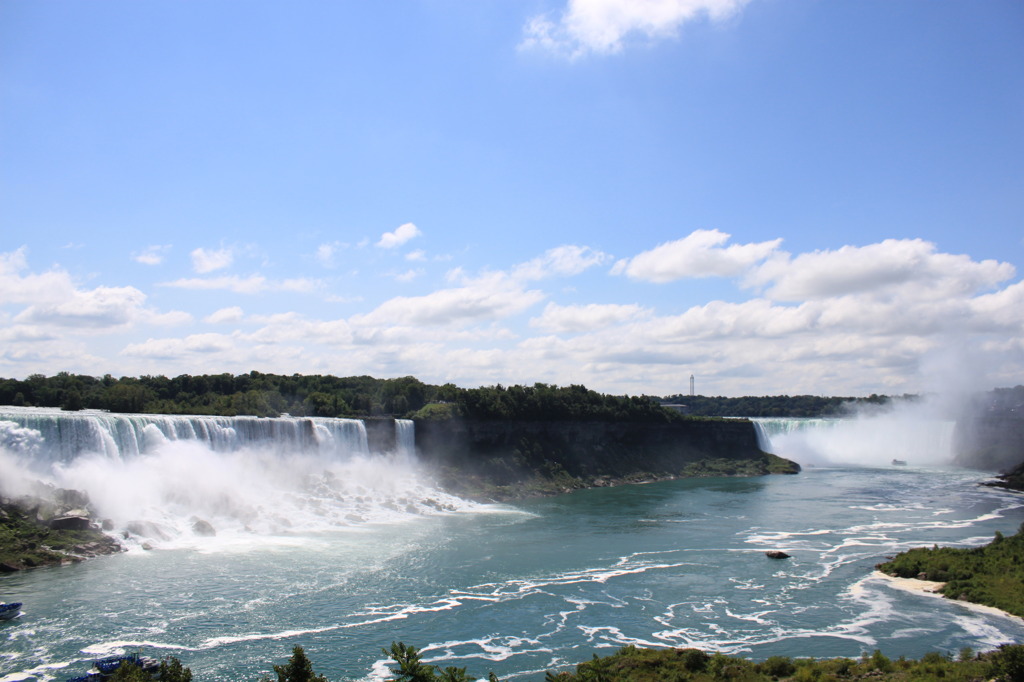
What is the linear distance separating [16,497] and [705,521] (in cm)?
4254

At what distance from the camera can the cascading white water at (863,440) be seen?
350 feet

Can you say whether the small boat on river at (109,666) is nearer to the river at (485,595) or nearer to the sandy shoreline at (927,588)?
the river at (485,595)

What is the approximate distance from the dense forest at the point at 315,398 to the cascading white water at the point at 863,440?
1124 inches

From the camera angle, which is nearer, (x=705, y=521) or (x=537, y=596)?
(x=537, y=596)

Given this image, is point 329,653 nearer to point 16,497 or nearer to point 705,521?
point 16,497

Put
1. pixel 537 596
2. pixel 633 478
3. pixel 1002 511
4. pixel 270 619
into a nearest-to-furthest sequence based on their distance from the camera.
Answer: pixel 270 619 < pixel 537 596 < pixel 1002 511 < pixel 633 478

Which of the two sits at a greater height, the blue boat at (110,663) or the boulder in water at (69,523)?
the boulder in water at (69,523)

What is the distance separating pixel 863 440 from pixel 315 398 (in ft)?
292

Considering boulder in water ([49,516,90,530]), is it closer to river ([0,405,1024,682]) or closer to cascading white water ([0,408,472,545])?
cascading white water ([0,408,472,545])

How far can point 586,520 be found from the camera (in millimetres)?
51406

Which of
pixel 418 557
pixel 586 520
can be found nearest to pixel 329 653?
pixel 418 557

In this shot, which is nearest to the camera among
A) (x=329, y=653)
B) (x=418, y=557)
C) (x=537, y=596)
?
(x=329, y=653)

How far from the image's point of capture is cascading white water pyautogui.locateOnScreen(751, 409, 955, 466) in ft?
350

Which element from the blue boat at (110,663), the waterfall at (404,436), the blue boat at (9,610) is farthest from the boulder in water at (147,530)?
the waterfall at (404,436)
